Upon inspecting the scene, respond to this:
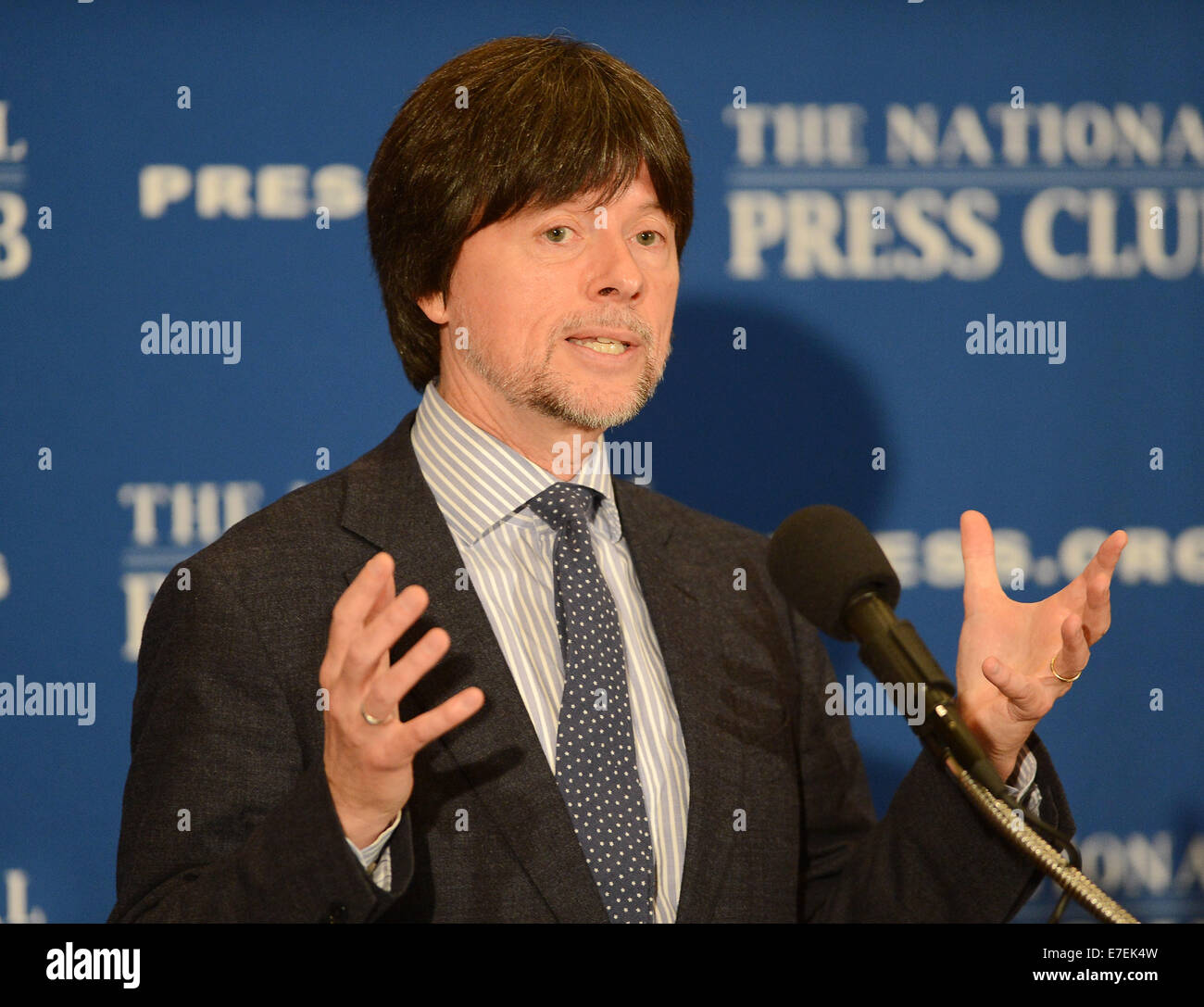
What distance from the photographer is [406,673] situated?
106 centimetres

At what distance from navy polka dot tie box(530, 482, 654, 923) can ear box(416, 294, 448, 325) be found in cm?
30

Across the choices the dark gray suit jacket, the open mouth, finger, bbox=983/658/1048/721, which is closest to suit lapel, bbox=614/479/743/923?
the dark gray suit jacket

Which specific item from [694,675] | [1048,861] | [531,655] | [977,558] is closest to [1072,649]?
[977,558]

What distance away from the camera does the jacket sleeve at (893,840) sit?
4.65 feet

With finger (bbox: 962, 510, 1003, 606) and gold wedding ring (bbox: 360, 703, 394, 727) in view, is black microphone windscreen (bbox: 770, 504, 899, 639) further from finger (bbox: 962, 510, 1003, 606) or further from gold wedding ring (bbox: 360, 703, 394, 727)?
gold wedding ring (bbox: 360, 703, 394, 727)

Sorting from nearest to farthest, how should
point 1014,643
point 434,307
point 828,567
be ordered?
point 828,567 < point 1014,643 < point 434,307

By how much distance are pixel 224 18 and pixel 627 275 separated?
3.41 ft

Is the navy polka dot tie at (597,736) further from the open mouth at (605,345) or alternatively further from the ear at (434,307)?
the ear at (434,307)

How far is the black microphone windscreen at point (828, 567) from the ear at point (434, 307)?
0.60 m

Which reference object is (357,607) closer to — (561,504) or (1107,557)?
(561,504)

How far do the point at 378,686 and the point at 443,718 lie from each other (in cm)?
6

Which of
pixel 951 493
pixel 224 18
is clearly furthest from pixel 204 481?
pixel 951 493

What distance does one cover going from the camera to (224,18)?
216 cm
